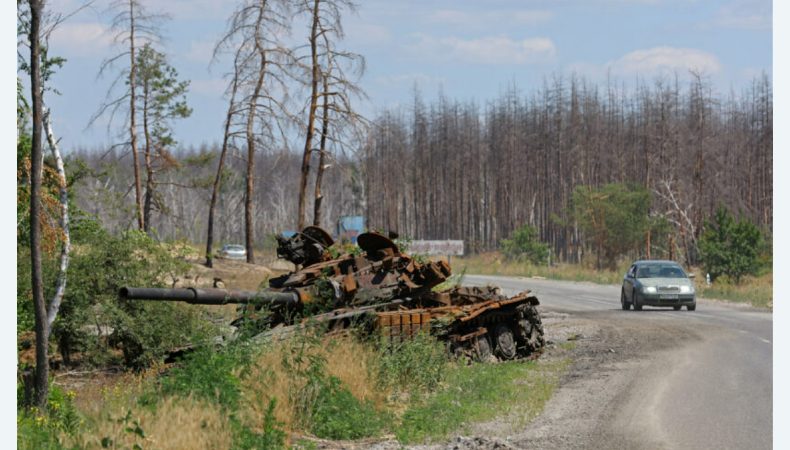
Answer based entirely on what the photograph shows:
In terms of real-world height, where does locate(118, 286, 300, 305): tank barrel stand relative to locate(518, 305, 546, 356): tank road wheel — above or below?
above

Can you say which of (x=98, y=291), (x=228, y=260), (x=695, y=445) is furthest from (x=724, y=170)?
(x=695, y=445)

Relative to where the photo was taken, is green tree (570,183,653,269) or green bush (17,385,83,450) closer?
green bush (17,385,83,450)

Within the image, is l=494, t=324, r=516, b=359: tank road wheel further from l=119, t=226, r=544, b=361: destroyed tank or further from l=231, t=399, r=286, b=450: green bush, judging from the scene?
l=231, t=399, r=286, b=450: green bush

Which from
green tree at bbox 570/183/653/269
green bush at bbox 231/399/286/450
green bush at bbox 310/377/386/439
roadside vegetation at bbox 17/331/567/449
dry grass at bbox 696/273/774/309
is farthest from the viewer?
green tree at bbox 570/183/653/269

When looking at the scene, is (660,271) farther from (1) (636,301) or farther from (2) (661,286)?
(1) (636,301)

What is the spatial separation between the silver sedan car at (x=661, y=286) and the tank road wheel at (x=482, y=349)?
46.2ft

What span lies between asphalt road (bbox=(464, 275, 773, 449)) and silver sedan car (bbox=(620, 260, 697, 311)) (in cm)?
123

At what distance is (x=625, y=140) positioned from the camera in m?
98.4

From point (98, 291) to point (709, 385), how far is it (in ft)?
41.6

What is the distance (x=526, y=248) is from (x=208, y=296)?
61.7 metres

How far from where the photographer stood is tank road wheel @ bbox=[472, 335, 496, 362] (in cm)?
2197

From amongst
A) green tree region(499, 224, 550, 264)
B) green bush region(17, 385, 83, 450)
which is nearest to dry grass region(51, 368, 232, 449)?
green bush region(17, 385, 83, 450)

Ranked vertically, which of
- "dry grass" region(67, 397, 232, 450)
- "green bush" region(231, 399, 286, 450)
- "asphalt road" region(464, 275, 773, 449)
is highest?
"dry grass" region(67, 397, 232, 450)

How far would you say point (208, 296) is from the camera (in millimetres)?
15531
